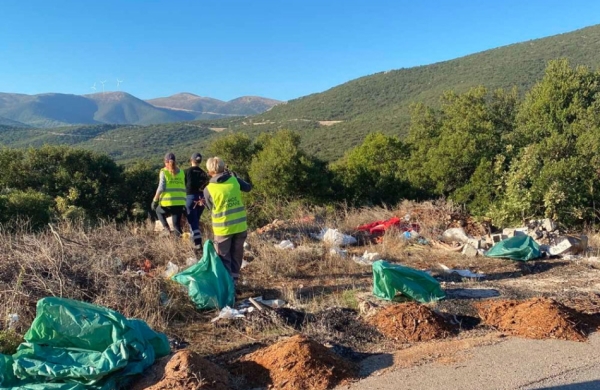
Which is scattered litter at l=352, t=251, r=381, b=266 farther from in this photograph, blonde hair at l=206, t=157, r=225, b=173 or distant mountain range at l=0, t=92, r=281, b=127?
distant mountain range at l=0, t=92, r=281, b=127

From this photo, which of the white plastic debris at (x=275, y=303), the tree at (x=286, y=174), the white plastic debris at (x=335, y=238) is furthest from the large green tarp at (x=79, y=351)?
the tree at (x=286, y=174)

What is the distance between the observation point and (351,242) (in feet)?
29.8

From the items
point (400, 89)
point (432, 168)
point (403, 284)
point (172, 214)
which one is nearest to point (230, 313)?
point (403, 284)

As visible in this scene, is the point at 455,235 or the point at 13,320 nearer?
the point at 13,320

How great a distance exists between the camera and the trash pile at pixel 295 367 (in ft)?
11.3

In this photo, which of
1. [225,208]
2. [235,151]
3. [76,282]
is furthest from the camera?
[235,151]

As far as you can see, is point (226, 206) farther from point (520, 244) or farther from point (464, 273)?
point (520, 244)

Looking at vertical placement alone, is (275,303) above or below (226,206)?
below

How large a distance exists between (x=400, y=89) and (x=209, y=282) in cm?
6740

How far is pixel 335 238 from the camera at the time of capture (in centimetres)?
880

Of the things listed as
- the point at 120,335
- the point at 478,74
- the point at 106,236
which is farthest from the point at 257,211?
the point at 478,74

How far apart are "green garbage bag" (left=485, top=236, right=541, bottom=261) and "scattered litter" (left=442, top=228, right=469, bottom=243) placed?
118 centimetres

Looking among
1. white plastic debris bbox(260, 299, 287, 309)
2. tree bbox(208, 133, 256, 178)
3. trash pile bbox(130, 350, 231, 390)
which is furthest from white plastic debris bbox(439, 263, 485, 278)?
tree bbox(208, 133, 256, 178)

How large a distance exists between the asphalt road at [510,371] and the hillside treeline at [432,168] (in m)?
7.47
